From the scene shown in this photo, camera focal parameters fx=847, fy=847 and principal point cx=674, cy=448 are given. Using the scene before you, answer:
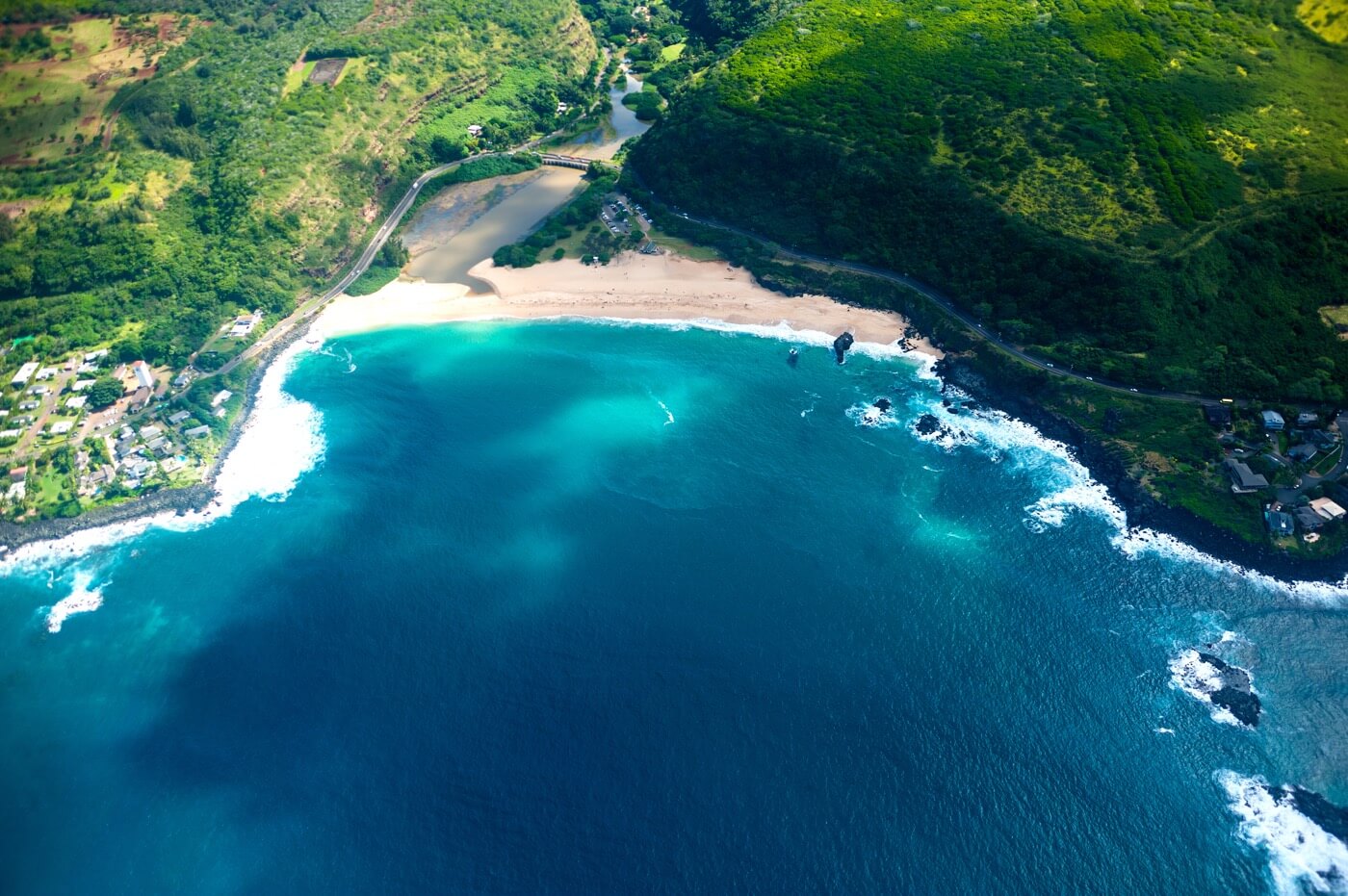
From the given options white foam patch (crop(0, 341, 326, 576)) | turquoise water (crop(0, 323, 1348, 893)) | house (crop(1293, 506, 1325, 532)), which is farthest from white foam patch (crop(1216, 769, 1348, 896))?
white foam patch (crop(0, 341, 326, 576))

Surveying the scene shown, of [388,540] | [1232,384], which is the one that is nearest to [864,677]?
[388,540]

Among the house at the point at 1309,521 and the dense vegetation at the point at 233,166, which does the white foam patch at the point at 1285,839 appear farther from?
the dense vegetation at the point at 233,166

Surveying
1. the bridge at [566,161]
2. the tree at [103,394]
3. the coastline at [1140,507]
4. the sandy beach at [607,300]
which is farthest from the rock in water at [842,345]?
the tree at [103,394]

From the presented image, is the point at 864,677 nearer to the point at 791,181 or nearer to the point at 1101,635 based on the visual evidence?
the point at 1101,635

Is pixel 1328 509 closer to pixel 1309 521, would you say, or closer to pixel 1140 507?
pixel 1309 521

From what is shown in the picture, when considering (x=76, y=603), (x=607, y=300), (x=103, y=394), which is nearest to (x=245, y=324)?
(x=103, y=394)

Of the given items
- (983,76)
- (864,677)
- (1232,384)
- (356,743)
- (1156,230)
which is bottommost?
(356,743)
